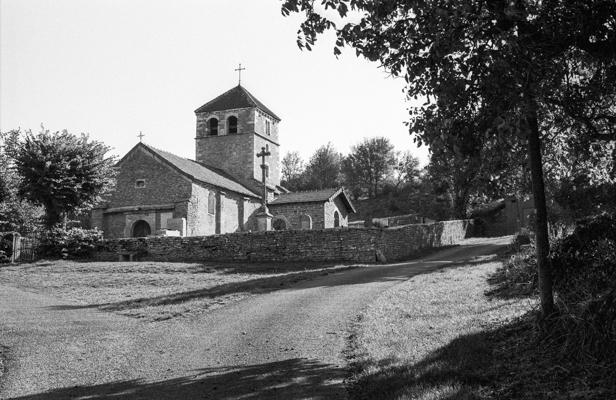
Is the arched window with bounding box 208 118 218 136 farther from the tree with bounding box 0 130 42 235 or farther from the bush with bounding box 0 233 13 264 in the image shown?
the bush with bounding box 0 233 13 264

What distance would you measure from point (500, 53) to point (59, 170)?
955 inches

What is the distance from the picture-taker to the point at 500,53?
6.04 meters

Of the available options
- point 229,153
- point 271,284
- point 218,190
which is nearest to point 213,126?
point 229,153

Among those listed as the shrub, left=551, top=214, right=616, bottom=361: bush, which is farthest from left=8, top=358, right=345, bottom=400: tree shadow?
the shrub

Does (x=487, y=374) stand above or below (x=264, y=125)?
below

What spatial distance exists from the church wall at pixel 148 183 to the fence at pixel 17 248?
7.76 m

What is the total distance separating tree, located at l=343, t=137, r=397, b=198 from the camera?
2813 inches

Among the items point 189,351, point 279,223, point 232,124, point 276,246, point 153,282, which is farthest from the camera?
point 232,124

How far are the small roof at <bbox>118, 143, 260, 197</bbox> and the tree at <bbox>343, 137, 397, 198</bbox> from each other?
35.0 m

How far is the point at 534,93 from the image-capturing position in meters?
6.04

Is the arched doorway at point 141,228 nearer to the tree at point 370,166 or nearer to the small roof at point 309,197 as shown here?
the small roof at point 309,197

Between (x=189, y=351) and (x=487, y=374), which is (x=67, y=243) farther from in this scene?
(x=487, y=374)

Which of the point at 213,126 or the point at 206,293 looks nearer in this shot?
the point at 206,293

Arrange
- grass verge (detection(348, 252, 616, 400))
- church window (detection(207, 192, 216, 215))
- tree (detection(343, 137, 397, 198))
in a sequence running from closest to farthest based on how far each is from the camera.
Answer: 1. grass verge (detection(348, 252, 616, 400))
2. church window (detection(207, 192, 216, 215))
3. tree (detection(343, 137, 397, 198))
